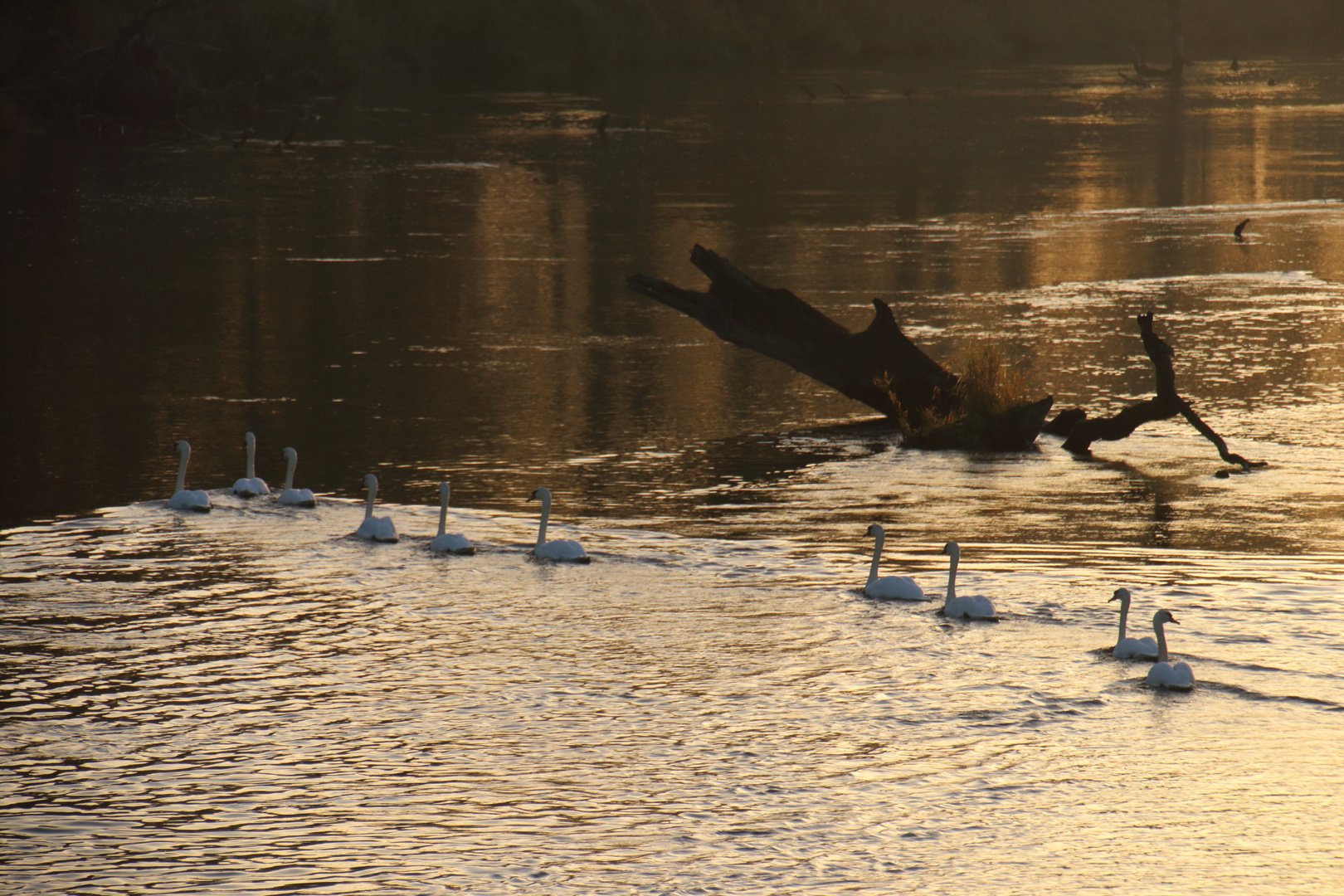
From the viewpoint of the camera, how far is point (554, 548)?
528 inches

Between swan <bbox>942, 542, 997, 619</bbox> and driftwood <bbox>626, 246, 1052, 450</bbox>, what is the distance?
18.1ft

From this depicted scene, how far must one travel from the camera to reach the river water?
355 inches

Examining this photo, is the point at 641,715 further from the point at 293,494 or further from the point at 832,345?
the point at 832,345

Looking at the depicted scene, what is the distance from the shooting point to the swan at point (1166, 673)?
421 inches

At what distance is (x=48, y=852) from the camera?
343 inches

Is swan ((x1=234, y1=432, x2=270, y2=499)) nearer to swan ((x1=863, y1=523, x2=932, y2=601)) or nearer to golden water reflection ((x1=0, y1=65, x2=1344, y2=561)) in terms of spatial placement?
golden water reflection ((x1=0, y1=65, x2=1344, y2=561))

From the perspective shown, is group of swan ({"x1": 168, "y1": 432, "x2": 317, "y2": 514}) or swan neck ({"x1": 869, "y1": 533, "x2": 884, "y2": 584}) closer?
swan neck ({"x1": 869, "y1": 533, "x2": 884, "y2": 584})

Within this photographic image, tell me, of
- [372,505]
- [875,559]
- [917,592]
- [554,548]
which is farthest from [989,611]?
[372,505]

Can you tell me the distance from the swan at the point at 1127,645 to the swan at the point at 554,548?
4177 millimetres

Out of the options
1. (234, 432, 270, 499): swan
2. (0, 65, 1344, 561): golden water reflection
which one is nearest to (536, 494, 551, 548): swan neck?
(0, 65, 1344, 561): golden water reflection

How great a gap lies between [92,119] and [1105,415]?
132 feet

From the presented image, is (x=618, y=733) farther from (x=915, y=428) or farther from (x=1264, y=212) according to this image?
(x=1264, y=212)

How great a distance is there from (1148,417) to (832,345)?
3.48 meters

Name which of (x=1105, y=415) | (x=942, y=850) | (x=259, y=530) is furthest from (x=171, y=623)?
(x=1105, y=415)
